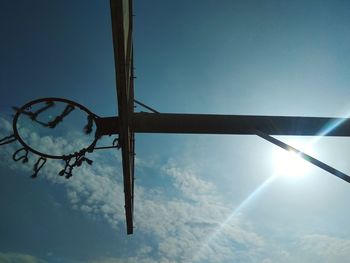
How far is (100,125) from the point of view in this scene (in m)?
6.10

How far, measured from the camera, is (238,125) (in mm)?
6090

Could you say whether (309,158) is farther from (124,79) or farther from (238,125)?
(124,79)

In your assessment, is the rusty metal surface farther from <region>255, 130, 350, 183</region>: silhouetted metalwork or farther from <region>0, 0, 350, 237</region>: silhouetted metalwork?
<region>255, 130, 350, 183</region>: silhouetted metalwork

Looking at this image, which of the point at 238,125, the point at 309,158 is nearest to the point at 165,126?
the point at 238,125

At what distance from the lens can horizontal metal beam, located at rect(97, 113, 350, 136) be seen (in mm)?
5988

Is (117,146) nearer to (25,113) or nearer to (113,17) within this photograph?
(25,113)

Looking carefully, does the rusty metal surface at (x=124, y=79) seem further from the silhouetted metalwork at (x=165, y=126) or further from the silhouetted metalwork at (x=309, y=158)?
the silhouetted metalwork at (x=309, y=158)

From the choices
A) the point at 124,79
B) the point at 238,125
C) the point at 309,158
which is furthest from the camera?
the point at 238,125

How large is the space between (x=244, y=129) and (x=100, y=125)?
7.81 ft

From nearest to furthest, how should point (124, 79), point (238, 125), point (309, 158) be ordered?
point (124, 79), point (309, 158), point (238, 125)

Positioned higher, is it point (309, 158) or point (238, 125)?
point (238, 125)

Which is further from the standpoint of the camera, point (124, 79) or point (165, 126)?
point (165, 126)

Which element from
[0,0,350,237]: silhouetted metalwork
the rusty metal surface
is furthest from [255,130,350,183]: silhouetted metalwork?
the rusty metal surface

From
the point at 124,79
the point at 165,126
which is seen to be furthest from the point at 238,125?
the point at 124,79
